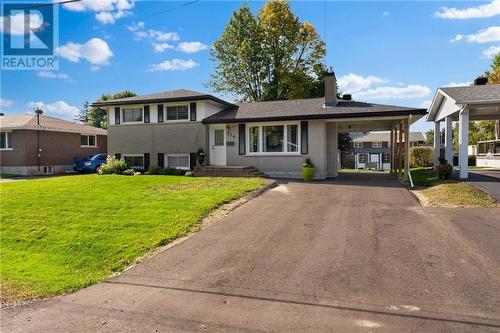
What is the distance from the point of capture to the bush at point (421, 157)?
105 ft

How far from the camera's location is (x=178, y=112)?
1981cm

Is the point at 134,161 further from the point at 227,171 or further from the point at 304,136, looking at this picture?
Answer: the point at 304,136

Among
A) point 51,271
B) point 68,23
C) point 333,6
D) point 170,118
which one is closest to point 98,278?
point 51,271

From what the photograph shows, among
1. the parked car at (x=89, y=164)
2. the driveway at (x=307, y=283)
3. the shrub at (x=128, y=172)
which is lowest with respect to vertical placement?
the driveway at (x=307, y=283)

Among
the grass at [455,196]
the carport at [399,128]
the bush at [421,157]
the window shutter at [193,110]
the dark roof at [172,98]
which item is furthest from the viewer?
the bush at [421,157]

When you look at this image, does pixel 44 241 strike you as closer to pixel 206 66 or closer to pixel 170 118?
pixel 170 118

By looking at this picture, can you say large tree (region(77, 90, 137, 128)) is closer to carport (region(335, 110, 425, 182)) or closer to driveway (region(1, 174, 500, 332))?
carport (region(335, 110, 425, 182))

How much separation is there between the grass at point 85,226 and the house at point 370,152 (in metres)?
50.0

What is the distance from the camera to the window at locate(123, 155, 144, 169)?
2069 cm

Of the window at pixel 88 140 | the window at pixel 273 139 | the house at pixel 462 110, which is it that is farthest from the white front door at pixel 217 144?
the window at pixel 88 140

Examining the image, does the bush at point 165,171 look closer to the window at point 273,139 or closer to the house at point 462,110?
the window at point 273,139

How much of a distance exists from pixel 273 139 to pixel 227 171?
2872 mm

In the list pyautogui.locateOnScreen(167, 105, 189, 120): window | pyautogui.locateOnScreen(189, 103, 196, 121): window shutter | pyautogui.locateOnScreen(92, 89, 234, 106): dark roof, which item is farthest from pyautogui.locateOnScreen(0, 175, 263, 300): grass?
pyautogui.locateOnScreen(167, 105, 189, 120): window

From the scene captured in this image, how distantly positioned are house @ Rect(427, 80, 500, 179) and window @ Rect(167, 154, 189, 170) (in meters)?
13.3
